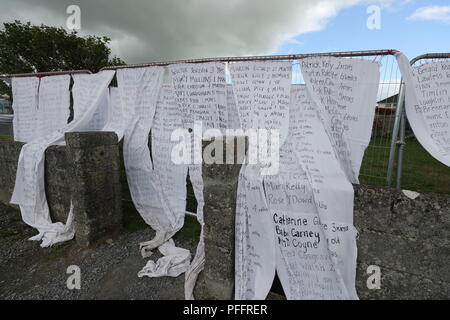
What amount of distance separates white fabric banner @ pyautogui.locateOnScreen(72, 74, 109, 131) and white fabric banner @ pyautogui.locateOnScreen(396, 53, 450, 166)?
4.14 meters

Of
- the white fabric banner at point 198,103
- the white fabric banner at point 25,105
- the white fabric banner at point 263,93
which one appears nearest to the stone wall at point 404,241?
the white fabric banner at point 263,93

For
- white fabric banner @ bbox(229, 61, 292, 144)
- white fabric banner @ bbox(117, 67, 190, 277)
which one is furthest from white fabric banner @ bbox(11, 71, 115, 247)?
white fabric banner @ bbox(229, 61, 292, 144)

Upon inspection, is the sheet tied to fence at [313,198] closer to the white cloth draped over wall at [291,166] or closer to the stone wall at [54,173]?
the white cloth draped over wall at [291,166]

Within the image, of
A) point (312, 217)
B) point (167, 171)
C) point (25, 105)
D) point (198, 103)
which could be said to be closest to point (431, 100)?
point (312, 217)

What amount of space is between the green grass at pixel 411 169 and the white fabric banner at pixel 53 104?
4980mm

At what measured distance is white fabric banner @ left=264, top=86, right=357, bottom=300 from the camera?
2.07 m

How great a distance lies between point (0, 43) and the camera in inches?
496

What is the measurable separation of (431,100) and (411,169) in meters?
3.03

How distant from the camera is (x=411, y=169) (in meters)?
4.40

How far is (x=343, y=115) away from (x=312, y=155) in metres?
0.49

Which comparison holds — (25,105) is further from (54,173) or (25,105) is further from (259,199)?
(259,199)
